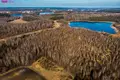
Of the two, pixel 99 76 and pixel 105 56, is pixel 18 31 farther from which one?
pixel 99 76

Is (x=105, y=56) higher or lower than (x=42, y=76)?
higher

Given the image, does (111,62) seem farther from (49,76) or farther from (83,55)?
(49,76)

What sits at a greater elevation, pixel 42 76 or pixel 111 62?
pixel 111 62

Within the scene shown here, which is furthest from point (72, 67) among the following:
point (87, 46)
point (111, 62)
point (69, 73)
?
point (87, 46)

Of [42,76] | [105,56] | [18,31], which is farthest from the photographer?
[18,31]

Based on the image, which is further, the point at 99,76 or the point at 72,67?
the point at 72,67

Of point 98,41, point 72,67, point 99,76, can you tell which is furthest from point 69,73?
point 98,41

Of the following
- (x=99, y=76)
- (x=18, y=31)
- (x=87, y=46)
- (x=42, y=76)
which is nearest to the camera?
(x=99, y=76)

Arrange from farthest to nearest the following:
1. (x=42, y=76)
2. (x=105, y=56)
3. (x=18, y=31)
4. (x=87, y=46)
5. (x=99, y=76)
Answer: (x=18, y=31) → (x=87, y=46) → (x=105, y=56) → (x=42, y=76) → (x=99, y=76)

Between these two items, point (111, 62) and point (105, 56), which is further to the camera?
point (105, 56)
